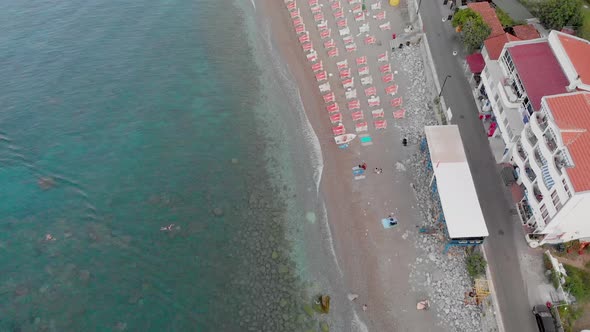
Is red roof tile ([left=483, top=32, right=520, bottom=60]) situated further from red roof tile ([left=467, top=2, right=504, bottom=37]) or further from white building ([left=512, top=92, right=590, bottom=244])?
white building ([left=512, top=92, right=590, bottom=244])

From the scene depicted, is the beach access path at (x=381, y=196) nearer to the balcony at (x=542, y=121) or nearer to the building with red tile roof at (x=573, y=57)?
the balcony at (x=542, y=121)

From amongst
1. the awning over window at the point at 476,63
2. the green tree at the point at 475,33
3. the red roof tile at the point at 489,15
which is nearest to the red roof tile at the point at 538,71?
the awning over window at the point at 476,63

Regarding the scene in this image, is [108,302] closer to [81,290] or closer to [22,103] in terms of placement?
[81,290]

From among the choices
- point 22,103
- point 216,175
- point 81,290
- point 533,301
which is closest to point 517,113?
point 533,301

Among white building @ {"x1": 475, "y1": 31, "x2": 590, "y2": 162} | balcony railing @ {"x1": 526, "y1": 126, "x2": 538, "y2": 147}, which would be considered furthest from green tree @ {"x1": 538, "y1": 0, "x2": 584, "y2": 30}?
balcony railing @ {"x1": 526, "y1": 126, "x2": 538, "y2": 147}

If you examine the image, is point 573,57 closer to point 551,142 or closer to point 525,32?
point 551,142

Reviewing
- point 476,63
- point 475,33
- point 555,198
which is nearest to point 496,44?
point 476,63
